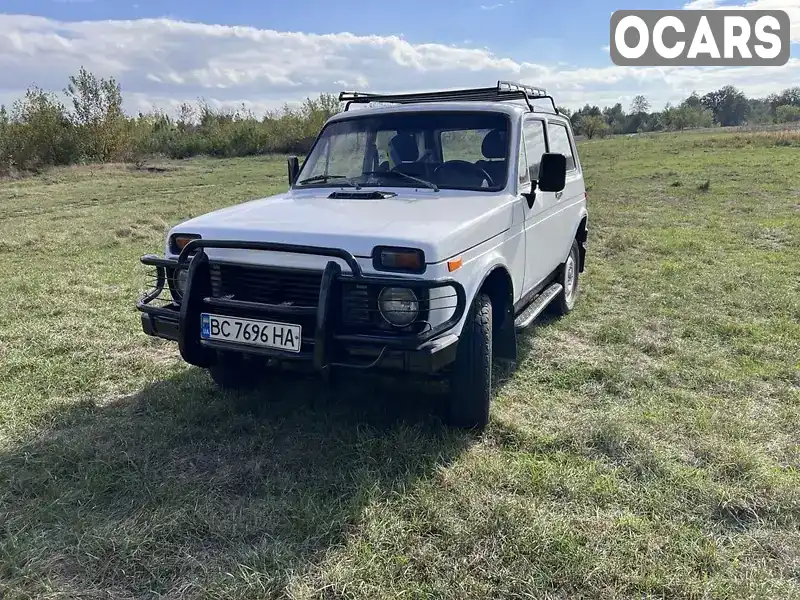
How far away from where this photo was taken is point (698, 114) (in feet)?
233

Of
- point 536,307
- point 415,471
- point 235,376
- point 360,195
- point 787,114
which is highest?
point 787,114

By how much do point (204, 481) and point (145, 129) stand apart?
41.8 meters

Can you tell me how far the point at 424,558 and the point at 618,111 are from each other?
3232 inches

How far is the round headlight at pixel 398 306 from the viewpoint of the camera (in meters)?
3.04

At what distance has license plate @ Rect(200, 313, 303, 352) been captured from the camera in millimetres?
3074

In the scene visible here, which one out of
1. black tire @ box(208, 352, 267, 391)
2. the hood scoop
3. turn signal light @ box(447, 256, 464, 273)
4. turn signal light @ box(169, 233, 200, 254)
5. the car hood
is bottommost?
black tire @ box(208, 352, 267, 391)

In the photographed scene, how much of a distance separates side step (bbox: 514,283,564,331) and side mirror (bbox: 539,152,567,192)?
915 millimetres

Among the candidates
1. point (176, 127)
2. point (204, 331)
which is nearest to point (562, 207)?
point (204, 331)

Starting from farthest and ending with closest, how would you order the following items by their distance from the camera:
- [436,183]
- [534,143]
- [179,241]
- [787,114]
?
[787,114] → [534,143] → [436,183] → [179,241]

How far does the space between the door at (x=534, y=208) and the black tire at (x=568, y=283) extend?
87cm

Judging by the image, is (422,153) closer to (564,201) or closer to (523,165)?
(523,165)

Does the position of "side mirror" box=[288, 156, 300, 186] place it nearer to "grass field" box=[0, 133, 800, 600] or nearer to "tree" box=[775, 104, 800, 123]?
"grass field" box=[0, 133, 800, 600]

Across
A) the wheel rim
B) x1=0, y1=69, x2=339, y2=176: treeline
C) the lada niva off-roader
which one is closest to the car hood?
the lada niva off-roader

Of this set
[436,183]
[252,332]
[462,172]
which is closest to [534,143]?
[462,172]
